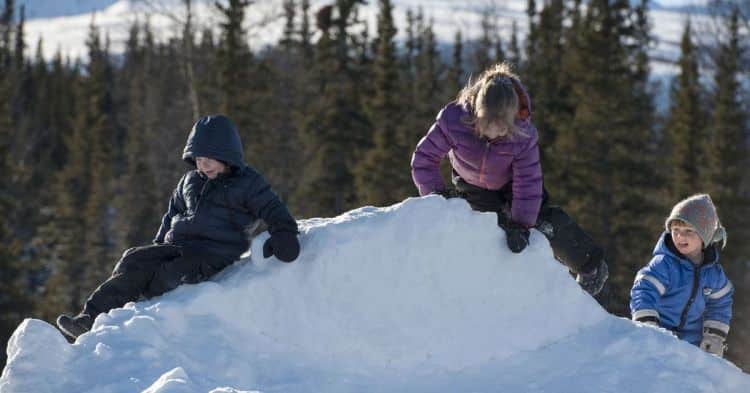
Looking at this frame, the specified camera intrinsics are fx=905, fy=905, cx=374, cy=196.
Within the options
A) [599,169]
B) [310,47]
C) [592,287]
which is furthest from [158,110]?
[592,287]

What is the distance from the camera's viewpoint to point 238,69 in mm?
30594

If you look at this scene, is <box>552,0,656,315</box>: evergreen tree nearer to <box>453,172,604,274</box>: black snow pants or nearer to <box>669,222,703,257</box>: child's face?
<box>453,172,604,274</box>: black snow pants

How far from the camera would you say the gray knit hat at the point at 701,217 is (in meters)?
5.52

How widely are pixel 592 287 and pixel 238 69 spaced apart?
25746 millimetres

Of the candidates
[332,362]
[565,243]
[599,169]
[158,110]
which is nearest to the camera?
[332,362]

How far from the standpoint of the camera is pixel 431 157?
554cm

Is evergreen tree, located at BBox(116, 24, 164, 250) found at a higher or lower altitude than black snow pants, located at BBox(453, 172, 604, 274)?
lower

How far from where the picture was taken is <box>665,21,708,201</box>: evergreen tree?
2777 centimetres

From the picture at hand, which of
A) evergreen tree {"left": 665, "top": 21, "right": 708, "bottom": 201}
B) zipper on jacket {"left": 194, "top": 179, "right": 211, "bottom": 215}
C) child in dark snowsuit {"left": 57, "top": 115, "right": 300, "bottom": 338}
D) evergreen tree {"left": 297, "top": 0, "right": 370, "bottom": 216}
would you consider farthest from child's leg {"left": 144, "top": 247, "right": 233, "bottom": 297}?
evergreen tree {"left": 297, "top": 0, "right": 370, "bottom": 216}

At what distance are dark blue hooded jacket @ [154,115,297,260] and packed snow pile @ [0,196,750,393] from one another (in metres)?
0.21

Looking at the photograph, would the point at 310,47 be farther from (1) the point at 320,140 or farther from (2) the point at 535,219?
(2) the point at 535,219

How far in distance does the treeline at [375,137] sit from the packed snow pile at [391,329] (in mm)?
17680

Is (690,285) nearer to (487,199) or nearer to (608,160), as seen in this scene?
(487,199)

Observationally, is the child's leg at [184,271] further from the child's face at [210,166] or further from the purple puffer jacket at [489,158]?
the purple puffer jacket at [489,158]
